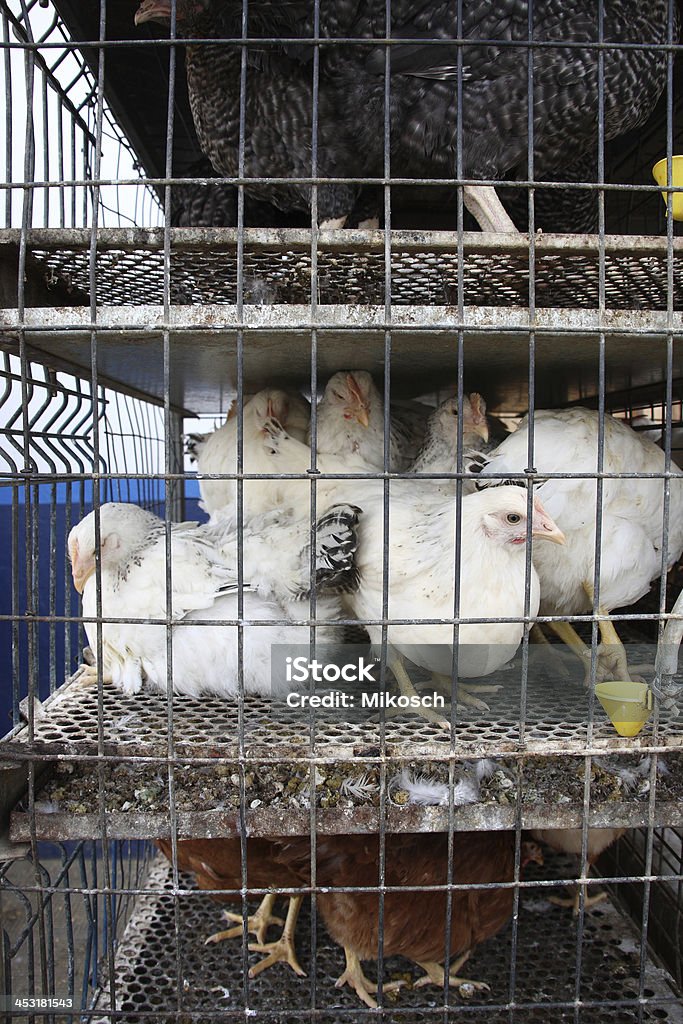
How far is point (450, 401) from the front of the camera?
76.1 inches

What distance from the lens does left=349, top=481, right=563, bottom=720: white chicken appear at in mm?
1340

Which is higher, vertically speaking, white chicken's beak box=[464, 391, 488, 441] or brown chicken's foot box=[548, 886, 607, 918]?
white chicken's beak box=[464, 391, 488, 441]

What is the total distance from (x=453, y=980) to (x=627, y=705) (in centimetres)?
95

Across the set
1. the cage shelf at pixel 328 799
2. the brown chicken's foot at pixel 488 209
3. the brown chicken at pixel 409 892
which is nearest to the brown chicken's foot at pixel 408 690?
the cage shelf at pixel 328 799

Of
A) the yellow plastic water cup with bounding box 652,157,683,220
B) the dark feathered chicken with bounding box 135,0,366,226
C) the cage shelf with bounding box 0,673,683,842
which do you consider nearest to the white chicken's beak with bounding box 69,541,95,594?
the cage shelf with bounding box 0,673,683,842

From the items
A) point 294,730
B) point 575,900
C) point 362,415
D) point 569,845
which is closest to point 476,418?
point 362,415

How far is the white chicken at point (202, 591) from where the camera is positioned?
1444 millimetres

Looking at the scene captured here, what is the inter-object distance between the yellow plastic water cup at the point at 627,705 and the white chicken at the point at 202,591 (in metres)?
0.54

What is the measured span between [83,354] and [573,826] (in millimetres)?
1278

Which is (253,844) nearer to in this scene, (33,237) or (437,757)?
(437,757)

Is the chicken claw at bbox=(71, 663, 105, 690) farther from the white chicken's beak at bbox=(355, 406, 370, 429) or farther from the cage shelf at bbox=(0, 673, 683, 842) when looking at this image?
the white chicken's beak at bbox=(355, 406, 370, 429)

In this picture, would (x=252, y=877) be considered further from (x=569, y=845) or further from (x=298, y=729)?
(x=569, y=845)

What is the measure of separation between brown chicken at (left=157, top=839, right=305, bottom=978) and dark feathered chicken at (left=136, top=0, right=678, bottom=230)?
54.0 inches

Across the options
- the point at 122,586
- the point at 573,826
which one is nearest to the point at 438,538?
the point at 573,826
